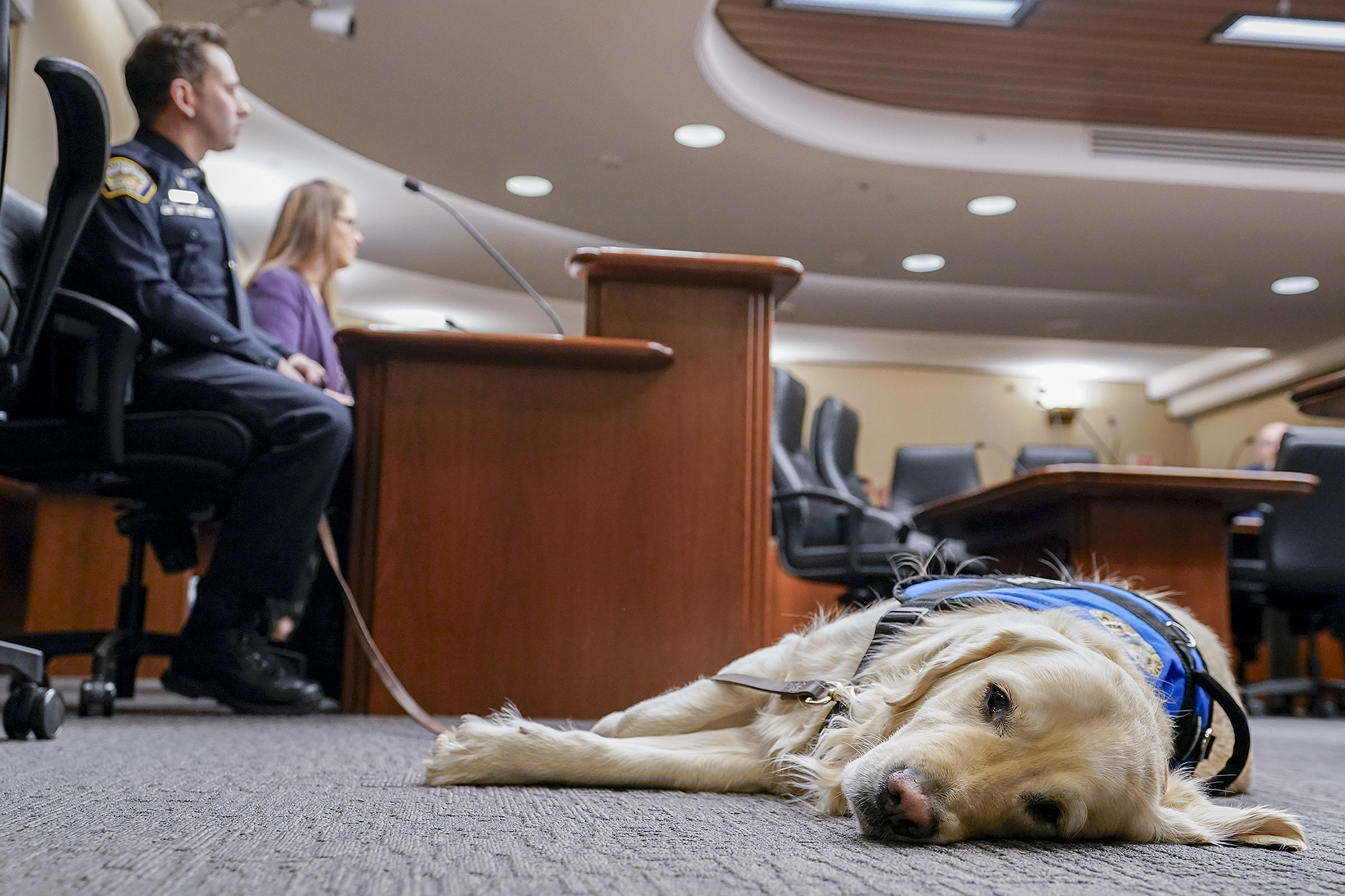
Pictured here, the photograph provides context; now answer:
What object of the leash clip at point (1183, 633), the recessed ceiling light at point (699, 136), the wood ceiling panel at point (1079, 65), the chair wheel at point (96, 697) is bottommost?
the chair wheel at point (96, 697)

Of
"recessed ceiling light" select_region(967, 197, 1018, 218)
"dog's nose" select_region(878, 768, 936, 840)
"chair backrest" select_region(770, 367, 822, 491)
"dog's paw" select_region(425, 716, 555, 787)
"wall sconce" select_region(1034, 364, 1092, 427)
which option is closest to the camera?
"dog's nose" select_region(878, 768, 936, 840)

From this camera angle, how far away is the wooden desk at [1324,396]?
222 cm

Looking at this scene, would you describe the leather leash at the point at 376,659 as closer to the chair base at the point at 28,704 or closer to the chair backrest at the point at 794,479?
the chair base at the point at 28,704

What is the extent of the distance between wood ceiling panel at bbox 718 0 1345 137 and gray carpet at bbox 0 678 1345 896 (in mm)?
4572

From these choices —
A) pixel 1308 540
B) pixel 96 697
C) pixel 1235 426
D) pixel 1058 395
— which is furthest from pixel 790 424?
pixel 1235 426

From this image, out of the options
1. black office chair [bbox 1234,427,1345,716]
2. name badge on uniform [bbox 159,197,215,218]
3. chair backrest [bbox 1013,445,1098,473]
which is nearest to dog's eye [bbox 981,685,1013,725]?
name badge on uniform [bbox 159,197,215,218]

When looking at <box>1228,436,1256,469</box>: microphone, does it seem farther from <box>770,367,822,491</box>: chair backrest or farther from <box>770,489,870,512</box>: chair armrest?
<box>770,489,870,512</box>: chair armrest

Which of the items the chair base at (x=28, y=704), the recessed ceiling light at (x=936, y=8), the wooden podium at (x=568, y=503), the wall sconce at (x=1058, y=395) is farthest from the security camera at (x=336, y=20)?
the wall sconce at (x=1058, y=395)

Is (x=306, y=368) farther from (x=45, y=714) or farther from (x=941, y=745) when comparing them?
(x=941, y=745)

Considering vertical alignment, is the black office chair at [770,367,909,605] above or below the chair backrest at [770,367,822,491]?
below

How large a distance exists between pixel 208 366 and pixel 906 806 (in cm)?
181

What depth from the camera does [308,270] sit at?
3320mm

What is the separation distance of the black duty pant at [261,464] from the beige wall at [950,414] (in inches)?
346

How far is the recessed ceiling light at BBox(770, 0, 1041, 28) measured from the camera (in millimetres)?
5086
